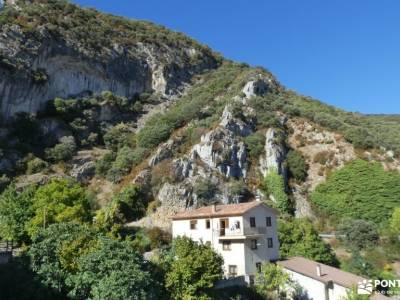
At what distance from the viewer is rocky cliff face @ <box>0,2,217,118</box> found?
5731 cm

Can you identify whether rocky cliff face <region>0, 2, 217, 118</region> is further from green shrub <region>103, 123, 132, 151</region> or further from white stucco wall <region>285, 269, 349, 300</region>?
white stucco wall <region>285, 269, 349, 300</region>

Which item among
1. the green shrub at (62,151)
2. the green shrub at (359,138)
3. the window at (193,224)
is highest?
the green shrub at (359,138)

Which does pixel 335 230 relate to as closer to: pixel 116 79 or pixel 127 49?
pixel 116 79

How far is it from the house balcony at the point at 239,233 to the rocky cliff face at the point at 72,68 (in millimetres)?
38495

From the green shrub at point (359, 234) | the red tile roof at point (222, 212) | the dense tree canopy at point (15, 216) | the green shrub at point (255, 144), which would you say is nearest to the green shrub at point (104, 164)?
the dense tree canopy at point (15, 216)

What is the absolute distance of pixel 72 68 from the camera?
6612 cm

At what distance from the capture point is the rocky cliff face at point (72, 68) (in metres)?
57.3

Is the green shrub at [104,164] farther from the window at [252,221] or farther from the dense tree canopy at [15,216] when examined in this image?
the window at [252,221]

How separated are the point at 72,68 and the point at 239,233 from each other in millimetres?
46645

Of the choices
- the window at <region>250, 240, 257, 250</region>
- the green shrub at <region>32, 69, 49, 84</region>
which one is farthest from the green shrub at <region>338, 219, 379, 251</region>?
the green shrub at <region>32, 69, 49, 84</region>

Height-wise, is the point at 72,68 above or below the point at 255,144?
above

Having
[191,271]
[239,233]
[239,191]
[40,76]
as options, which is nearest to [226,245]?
[239,233]

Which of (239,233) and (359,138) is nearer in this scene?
(239,233)

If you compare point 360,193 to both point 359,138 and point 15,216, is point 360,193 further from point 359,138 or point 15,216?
point 15,216
